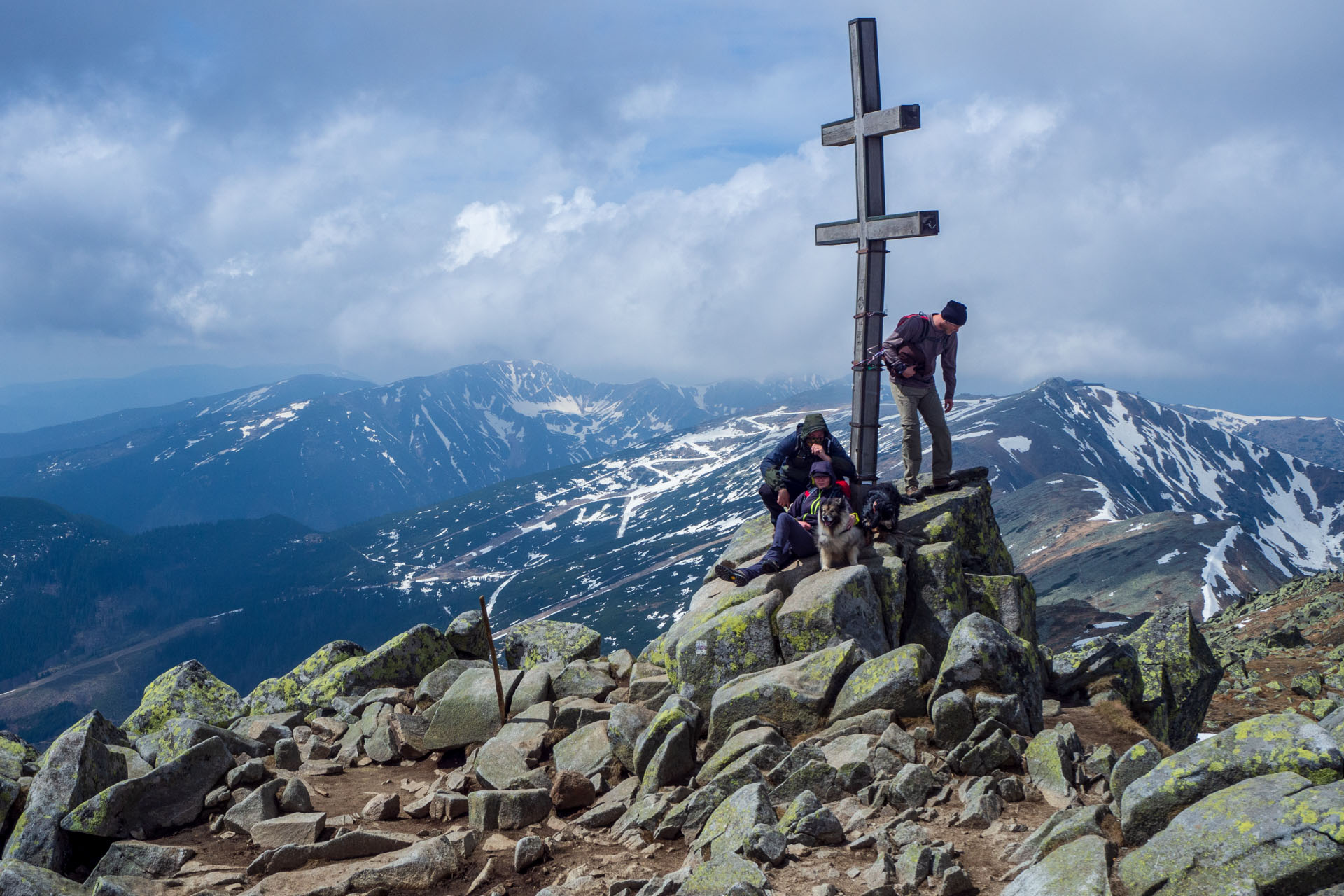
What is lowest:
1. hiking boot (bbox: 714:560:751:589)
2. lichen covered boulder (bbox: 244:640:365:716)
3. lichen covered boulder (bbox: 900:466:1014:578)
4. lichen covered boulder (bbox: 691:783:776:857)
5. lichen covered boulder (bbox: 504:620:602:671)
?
lichen covered boulder (bbox: 244:640:365:716)

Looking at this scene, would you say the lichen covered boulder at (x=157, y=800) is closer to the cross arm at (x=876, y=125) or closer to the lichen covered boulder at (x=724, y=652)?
the lichen covered boulder at (x=724, y=652)

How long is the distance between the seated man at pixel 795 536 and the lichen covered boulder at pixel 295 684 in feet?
35.9

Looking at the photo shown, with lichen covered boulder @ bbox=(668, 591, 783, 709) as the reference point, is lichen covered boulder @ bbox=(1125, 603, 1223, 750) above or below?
below

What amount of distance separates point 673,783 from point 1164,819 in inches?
258

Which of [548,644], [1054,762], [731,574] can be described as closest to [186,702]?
[548,644]

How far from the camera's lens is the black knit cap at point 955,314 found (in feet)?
55.4

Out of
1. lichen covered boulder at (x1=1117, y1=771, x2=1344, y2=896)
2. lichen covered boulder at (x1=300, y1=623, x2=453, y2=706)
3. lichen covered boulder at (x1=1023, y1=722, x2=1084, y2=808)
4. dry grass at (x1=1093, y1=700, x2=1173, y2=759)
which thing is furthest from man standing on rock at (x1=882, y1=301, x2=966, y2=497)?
lichen covered boulder at (x1=300, y1=623, x2=453, y2=706)

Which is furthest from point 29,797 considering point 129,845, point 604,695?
point 604,695

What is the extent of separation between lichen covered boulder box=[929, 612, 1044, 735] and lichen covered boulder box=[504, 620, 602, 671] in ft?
35.3

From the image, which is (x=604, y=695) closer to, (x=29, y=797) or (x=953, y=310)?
(x=29, y=797)

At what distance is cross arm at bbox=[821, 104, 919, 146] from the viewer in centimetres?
1659

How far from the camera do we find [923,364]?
17.1m

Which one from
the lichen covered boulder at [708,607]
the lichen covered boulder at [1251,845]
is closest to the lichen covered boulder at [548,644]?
the lichen covered boulder at [708,607]

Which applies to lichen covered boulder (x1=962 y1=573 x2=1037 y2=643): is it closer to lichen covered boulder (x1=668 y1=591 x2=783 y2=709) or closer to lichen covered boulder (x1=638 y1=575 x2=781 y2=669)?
lichen covered boulder (x1=638 y1=575 x2=781 y2=669)
